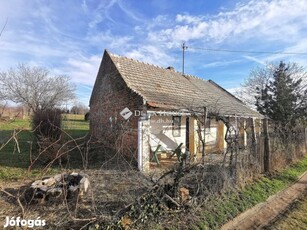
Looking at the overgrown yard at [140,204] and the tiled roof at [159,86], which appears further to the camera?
the tiled roof at [159,86]

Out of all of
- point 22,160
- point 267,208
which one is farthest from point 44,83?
point 267,208

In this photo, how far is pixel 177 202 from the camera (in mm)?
5801

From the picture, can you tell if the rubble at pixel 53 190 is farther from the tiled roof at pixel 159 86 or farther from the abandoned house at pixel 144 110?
the tiled roof at pixel 159 86

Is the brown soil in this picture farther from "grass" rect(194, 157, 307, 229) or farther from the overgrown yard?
"grass" rect(194, 157, 307, 229)

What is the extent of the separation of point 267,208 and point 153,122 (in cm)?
786

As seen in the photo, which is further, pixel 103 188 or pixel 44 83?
pixel 44 83

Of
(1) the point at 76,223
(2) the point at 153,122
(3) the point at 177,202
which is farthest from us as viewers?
(2) the point at 153,122

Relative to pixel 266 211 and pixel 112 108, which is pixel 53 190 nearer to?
pixel 266 211

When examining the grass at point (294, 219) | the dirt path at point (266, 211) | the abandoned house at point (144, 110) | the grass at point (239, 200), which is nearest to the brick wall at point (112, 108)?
the abandoned house at point (144, 110)

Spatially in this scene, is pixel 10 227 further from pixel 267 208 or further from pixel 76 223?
pixel 267 208

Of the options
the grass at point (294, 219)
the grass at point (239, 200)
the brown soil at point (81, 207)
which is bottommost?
the grass at point (294, 219)

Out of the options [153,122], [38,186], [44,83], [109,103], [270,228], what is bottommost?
[270,228]

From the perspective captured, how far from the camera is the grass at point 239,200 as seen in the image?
19.3 ft

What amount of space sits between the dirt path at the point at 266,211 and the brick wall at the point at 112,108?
5.31 m
